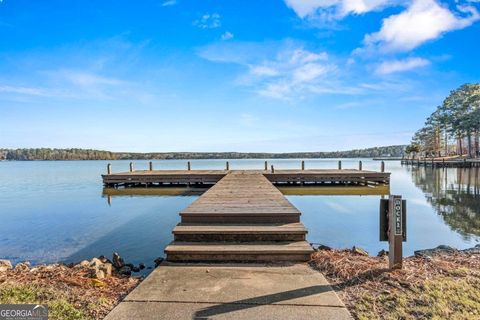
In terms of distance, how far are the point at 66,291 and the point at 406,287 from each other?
391 cm

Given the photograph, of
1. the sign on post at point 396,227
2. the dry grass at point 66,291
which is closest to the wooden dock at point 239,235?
the dry grass at point 66,291

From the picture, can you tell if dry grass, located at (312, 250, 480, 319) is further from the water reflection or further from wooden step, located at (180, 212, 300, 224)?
the water reflection

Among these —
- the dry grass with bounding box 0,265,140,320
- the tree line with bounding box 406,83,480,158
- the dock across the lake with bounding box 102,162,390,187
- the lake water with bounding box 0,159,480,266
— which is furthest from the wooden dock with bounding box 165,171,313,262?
the tree line with bounding box 406,83,480,158

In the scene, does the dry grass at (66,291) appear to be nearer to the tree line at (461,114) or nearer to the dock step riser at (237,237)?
the dock step riser at (237,237)

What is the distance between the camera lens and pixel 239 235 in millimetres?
4820

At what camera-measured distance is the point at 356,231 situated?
9094mm

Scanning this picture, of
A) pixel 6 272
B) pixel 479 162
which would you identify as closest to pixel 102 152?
pixel 479 162

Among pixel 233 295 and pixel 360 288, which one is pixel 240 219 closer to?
pixel 233 295

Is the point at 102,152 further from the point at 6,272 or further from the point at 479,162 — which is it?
the point at 6,272

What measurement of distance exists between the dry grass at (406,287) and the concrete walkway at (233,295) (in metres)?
0.26

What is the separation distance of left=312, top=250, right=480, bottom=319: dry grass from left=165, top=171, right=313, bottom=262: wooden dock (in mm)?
505

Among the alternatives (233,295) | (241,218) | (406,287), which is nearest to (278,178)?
(241,218)

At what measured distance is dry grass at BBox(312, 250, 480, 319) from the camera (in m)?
2.85

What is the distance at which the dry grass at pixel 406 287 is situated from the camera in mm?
2849
